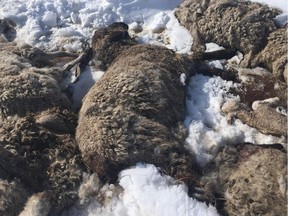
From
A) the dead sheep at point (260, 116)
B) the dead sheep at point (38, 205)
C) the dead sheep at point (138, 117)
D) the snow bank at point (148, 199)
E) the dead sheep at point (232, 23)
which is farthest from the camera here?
the dead sheep at point (232, 23)

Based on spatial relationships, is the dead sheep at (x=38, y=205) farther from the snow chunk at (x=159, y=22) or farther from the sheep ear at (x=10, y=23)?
the sheep ear at (x=10, y=23)

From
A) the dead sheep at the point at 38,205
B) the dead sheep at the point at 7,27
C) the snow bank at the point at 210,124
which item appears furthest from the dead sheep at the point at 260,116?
the dead sheep at the point at 7,27

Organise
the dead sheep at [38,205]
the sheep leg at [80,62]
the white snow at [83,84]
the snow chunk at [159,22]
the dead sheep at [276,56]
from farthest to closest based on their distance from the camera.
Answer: the snow chunk at [159,22]
the sheep leg at [80,62]
the white snow at [83,84]
the dead sheep at [276,56]
the dead sheep at [38,205]

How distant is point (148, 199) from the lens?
514 cm

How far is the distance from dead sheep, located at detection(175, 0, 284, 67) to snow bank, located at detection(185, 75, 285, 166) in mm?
634

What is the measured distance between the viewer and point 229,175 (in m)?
5.21

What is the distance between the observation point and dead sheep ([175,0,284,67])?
671cm

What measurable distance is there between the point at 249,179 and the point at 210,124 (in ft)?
4.34

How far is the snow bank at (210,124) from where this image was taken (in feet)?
18.9

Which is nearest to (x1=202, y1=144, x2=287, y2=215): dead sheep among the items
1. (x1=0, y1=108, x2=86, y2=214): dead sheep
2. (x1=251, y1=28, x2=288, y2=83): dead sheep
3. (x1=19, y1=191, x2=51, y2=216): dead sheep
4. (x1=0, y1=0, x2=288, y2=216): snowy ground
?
(x1=0, y1=0, x2=288, y2=216): snowy ground

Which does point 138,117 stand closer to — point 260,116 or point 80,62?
point 260,116

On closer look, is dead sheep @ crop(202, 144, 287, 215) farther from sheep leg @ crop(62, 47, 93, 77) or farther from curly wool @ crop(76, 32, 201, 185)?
sheep leg @ crop(62, 47, 93, 77)

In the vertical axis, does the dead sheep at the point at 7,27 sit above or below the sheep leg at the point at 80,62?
above

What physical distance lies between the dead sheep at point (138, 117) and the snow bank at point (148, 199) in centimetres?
15
